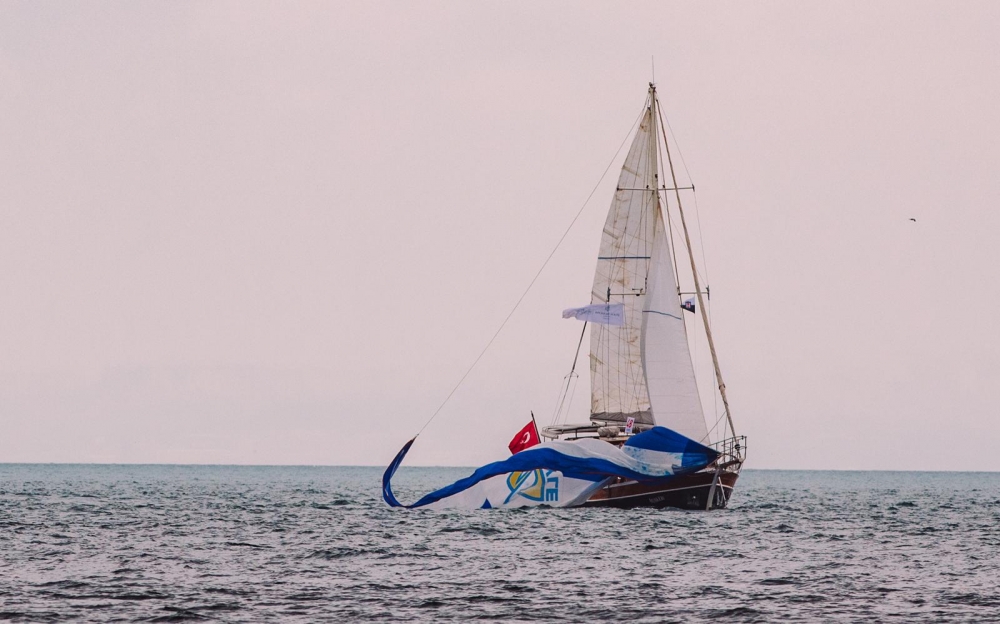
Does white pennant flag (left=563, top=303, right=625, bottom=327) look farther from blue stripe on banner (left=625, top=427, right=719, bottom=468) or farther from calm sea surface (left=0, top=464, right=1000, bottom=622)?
blue stripe on banner (left=625, top=427, right=719, bottom=468)

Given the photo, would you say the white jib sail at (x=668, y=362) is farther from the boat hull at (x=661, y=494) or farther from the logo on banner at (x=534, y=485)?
the logo on banner at (x=534, y=485)

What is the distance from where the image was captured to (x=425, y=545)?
134 feet

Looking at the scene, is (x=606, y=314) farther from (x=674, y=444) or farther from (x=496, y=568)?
(x=496, y=568)

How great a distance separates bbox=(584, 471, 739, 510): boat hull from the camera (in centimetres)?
5331

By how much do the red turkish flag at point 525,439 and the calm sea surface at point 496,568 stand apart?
3136 millimetres

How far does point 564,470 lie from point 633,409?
12.9 meters

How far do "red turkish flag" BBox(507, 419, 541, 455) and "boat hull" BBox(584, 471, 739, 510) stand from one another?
11.6 ft

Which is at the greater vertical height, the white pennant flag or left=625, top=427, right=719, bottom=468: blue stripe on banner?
the white pennant flag

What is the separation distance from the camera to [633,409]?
2376 inches

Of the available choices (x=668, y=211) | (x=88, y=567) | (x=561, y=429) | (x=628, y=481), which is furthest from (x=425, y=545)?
(x=668, y=211)

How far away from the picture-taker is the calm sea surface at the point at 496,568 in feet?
85.9

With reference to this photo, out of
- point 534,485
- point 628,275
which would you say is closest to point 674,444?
point 534,485

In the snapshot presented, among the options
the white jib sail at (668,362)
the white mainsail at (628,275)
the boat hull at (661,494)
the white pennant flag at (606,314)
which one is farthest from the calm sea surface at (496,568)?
the white pennant flag at (606,314)

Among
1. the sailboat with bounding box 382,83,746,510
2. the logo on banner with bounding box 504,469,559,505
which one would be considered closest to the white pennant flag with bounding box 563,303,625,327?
the sailboat with bounding box 382,83,746,510
